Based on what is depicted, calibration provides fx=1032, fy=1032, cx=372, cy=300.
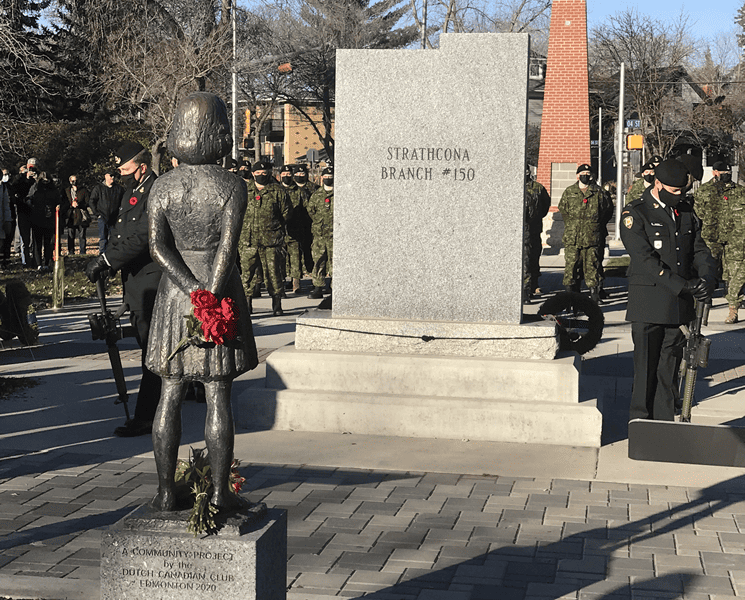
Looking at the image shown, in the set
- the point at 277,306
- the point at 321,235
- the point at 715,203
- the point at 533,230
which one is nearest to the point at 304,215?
the point at 321,235

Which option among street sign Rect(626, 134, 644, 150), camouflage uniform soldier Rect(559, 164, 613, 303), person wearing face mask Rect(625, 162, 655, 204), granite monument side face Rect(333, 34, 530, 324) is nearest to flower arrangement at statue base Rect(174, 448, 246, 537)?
granite monument side face Rect(333, 34, 530, 324)

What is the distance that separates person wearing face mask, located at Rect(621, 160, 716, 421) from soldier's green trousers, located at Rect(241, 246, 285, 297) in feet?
24.1

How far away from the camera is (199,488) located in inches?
166

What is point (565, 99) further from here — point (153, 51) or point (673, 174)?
point (673, 174)

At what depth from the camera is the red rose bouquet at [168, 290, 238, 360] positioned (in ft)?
13.5

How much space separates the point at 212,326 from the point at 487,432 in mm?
3849

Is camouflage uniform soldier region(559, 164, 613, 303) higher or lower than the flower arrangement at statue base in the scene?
higher

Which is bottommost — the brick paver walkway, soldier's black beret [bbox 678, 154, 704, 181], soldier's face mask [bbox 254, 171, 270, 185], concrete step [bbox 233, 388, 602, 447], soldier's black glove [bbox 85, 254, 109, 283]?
the brick paver walkway

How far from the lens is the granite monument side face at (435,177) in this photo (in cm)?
783

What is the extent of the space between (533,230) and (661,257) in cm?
936

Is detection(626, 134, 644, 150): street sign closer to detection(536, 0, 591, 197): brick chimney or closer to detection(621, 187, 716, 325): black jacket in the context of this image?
detection(536, 0, 591, 197): brick chimney

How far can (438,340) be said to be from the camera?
26.2ft

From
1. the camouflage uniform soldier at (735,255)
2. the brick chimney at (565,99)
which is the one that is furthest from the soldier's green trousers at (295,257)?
the brick chimney at (565,99)

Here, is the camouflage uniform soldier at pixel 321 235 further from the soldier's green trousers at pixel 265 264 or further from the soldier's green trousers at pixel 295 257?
the soldier's green trousers at pixel 265 264
